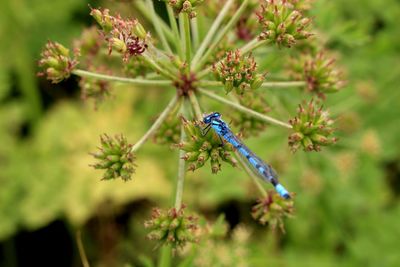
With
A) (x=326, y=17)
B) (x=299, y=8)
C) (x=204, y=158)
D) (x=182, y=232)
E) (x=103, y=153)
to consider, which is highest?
(x=326, y=17)

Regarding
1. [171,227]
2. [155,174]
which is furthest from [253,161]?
[155,174]

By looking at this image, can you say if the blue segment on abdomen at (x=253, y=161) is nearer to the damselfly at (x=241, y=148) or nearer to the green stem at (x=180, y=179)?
the damselfly at (x=241, y=148)

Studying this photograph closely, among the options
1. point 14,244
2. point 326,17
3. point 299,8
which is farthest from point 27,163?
point 299,8

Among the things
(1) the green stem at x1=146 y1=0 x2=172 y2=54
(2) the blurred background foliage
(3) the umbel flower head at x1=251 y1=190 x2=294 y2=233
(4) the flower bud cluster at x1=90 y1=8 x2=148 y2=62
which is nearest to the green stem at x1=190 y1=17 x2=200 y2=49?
(1) the green stem at x1=146 y1=0 x2=172 y2=54

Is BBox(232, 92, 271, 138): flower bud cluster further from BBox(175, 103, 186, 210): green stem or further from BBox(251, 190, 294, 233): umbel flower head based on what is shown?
BBox(175, 103, 186, 210): green stem

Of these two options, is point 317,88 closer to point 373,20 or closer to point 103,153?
point 103,153

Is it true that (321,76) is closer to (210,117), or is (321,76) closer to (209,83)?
(209,83)
